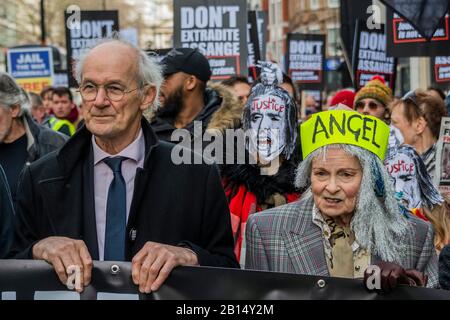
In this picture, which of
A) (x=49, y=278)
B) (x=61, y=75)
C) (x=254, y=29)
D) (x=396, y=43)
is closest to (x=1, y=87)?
(x=49, y=278)

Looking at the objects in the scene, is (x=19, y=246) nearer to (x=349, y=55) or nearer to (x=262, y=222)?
(x=262, y=222)

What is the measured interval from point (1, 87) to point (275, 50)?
6156cm

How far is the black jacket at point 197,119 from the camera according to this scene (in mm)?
7059

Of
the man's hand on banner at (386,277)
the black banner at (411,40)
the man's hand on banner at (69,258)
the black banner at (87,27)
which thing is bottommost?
the man's hand on banner at (386,277)

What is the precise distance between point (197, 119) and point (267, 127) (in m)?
1.22

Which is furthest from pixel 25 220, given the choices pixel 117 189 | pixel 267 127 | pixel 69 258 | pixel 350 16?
pixel 350 16

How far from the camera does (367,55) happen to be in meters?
12.0

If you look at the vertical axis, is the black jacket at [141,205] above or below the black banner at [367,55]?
below

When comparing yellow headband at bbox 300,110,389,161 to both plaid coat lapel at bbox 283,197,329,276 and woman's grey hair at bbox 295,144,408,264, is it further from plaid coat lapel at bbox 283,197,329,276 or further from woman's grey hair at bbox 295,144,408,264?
plaid coat lapel at bbox 283,197,329,276

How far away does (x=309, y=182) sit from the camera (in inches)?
180

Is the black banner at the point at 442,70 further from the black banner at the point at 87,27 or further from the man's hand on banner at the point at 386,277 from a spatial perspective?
the man's hand on banner at the point at 386,277

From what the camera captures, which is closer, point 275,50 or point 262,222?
point 262,222

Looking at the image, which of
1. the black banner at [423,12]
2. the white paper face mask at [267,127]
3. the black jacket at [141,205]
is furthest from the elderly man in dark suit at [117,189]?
the black banner at [423,12]
